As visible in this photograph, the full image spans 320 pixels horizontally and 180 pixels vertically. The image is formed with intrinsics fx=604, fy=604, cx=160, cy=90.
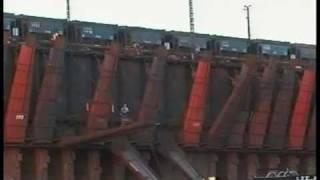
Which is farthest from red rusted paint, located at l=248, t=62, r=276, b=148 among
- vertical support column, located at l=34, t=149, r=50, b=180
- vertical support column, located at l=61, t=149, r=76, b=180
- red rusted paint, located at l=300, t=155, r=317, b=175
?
vertical support column, located at l=34, t=149, r=50, b=180

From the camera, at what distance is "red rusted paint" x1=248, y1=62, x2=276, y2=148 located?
21609 mm

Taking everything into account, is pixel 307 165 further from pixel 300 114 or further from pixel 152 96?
pixel 152 96

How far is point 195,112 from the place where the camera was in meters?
20.1

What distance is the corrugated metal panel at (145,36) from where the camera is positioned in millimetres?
21406

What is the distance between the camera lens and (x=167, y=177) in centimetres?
1959

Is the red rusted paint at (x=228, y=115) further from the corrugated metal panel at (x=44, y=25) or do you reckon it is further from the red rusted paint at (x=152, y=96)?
the corrugated metal panel at (x=44, y=25)

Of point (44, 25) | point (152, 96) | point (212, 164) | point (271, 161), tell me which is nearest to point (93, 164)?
point (152, 96)

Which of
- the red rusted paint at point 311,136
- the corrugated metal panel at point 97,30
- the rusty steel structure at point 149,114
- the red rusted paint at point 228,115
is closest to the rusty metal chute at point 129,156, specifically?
the rusty steel structure at point 149,114

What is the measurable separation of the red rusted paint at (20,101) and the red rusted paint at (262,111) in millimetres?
8470

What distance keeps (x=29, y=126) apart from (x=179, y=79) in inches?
245

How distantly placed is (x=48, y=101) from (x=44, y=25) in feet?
10.8

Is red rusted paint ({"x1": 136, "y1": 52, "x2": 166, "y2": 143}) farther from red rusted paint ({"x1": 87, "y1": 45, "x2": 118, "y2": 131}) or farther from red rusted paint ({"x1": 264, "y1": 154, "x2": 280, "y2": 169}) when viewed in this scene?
red rusted paint ({"x1": 264, "y1": 154, "x2": 280, "y2": 169})

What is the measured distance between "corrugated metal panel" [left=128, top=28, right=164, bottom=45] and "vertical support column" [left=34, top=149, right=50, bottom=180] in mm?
5729

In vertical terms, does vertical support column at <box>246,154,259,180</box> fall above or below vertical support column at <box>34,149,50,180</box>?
below
